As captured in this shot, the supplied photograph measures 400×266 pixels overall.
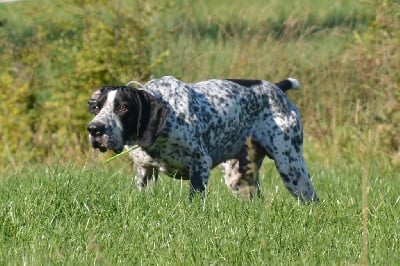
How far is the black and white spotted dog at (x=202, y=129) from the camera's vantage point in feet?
22.3

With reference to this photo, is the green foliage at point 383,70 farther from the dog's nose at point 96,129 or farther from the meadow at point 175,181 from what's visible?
the dog's nose at point 96,129

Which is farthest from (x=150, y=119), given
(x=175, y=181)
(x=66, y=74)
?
(x=66, y=74)

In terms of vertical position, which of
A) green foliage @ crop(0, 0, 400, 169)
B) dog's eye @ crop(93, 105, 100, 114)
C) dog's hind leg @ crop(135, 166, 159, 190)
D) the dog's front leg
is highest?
dog's eye @ crop(93, 105, 100, 114)

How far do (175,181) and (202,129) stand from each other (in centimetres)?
81

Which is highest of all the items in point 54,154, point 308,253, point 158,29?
point 308,253

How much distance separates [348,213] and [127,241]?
1.47m

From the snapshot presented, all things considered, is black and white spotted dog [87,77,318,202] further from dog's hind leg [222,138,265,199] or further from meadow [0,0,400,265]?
meadow [0,0,400,265]

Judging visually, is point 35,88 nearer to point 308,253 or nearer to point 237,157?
point 237,157

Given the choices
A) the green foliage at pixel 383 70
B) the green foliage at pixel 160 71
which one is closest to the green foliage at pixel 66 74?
the green foliage at pixel 160 71

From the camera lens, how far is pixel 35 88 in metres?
10.6

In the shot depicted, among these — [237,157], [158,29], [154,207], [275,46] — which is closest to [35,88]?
[158,29]

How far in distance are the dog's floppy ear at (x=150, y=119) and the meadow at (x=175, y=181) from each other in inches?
12.5

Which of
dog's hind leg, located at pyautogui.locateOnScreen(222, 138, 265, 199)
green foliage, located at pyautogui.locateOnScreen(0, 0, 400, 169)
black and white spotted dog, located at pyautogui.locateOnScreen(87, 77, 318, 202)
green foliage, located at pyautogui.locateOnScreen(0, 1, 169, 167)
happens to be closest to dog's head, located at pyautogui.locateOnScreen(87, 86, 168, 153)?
black and white spotted dog, located at pyautogui.locateOnScreen(87, 77, 318, 202)

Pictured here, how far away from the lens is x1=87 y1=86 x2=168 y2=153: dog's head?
6.72 m
